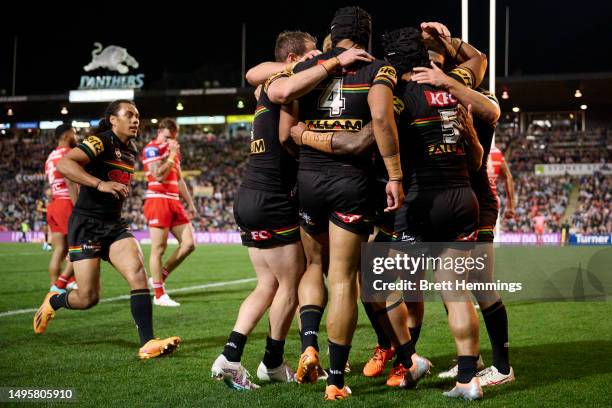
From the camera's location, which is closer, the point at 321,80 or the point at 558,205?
the point at 321,80

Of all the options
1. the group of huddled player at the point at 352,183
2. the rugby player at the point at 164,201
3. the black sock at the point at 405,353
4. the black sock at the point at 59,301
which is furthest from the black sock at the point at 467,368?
the rugby player at the point at 164,201

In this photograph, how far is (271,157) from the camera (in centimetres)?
494

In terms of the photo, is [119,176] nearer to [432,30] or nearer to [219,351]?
[219,351]

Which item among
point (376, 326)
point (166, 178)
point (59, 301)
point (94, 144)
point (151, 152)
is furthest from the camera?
point (166, 178)

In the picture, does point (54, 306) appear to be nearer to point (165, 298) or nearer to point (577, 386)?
point (165, 298)

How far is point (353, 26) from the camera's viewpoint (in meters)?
4.51

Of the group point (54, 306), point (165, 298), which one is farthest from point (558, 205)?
point (54, 306)

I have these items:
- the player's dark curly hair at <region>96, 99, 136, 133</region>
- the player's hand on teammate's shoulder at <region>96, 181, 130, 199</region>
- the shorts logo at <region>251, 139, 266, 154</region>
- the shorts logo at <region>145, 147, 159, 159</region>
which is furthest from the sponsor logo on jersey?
the shorts logo at <region>145, 147, 159, 159</region>

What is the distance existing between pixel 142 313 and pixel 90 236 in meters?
0.86

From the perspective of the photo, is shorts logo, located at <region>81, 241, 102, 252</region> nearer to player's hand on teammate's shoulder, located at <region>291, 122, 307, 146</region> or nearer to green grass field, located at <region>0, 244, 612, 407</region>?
green grass field, located at <region>0, 244, 612, 407</region>

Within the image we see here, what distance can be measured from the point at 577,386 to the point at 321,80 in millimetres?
2735

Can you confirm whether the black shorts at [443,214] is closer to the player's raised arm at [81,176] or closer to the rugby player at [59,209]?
the player's raised arm at [81,176]

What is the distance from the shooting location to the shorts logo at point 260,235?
4887 millimetres

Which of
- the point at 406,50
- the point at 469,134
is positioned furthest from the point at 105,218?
the point at 469,134
